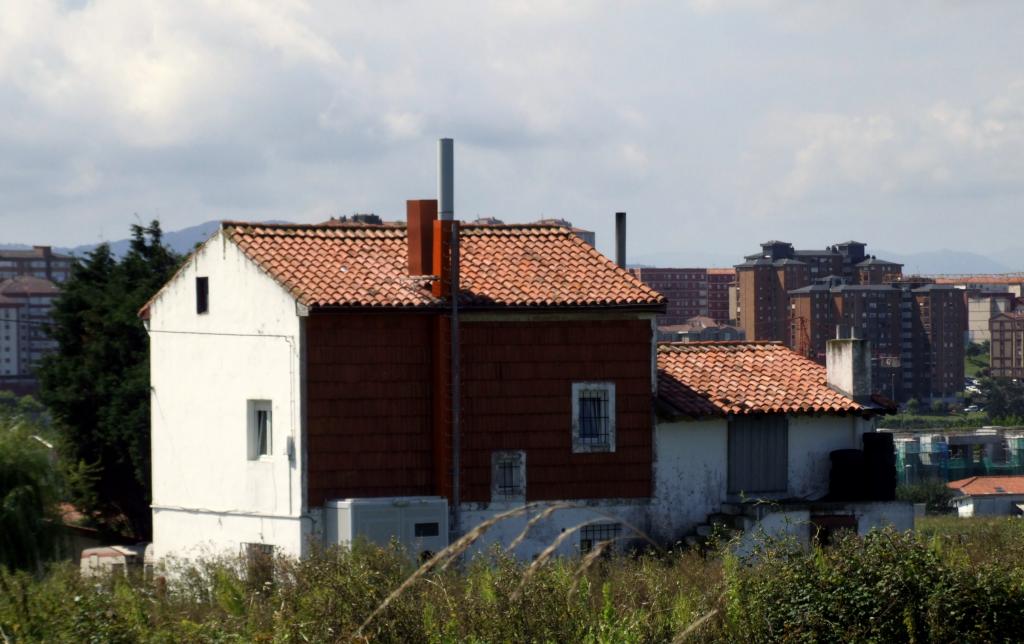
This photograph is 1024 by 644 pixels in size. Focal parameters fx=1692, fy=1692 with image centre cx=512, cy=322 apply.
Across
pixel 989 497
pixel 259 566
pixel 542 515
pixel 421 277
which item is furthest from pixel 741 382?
pixel 989 497

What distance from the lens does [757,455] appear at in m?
31.1

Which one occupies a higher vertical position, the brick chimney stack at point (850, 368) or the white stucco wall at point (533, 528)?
the brick chimney stack at point (850, 368)

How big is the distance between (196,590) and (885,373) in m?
176

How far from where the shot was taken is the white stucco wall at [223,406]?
1120 inches

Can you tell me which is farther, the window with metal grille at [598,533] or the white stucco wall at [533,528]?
the window with metal grille at [598,533]

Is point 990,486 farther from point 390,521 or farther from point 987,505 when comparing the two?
point 390,521

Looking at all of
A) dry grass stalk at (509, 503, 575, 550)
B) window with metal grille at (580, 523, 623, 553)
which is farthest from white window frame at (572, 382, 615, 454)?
dry grass stalk at (509, 503, 575, 550)

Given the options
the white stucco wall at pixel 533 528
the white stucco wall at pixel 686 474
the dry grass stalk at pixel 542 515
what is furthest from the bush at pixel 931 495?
the dry grass stalk at pixel 542 515

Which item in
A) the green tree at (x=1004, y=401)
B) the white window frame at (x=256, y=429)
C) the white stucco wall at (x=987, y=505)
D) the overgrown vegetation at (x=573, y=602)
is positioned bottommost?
the white stucco wall at (x=987, y=505)

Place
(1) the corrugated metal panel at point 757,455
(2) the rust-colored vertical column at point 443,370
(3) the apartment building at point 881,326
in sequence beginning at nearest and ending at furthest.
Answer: (2) the rust-colored vertical column at point 443,370 < (1) the corrugated metal panel at point 757,455 < (3) the apartment building at point 881,326

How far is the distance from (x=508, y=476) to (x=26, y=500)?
9100 mm

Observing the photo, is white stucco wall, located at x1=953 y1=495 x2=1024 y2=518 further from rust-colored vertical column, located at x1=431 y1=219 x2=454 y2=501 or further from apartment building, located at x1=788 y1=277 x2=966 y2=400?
apartment building, located at x1=788 y1=277 x2=966 y2=400

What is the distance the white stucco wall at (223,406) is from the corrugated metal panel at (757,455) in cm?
813

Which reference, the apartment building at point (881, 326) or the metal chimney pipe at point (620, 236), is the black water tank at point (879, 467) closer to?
the metal chimney pipe at point (620, 236)
